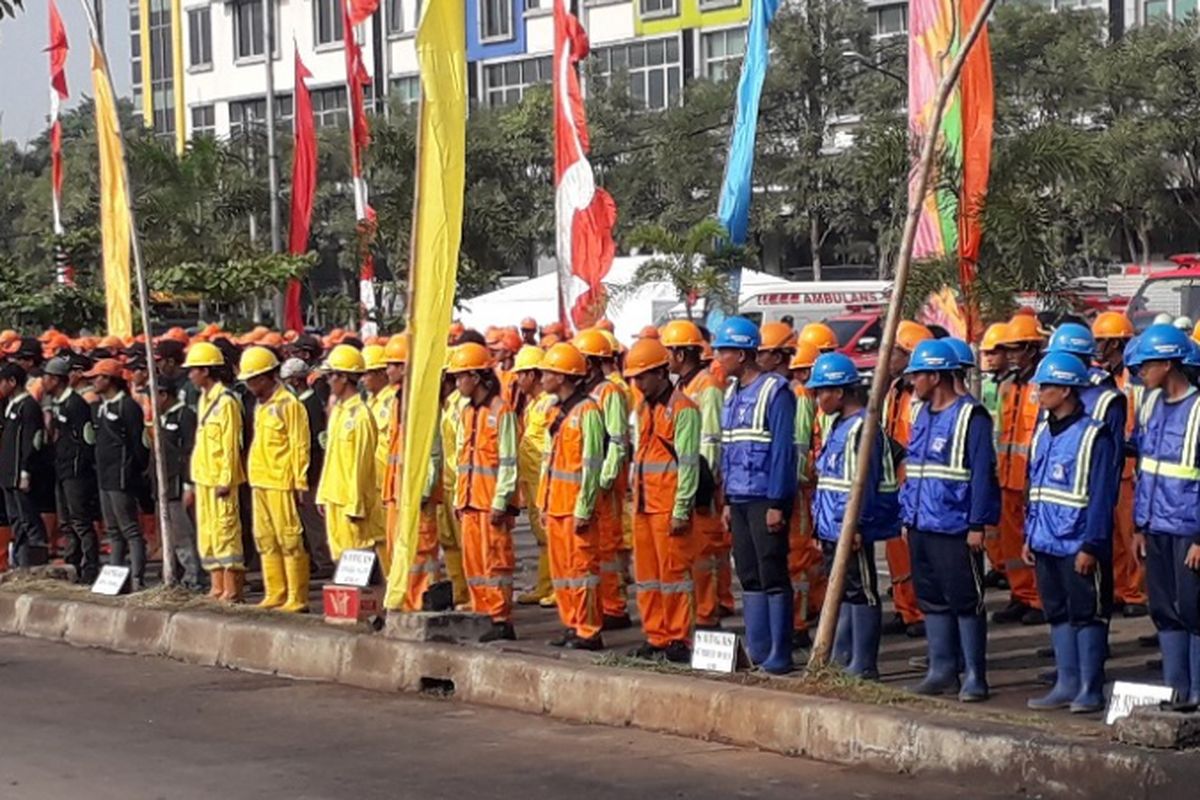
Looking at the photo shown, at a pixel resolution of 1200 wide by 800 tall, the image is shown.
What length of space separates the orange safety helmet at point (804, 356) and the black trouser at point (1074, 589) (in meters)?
4.21

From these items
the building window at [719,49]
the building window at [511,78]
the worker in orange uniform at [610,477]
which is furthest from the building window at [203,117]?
the worker in orange uniform at [610,477]

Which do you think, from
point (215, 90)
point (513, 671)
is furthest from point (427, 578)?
point (215, 90)

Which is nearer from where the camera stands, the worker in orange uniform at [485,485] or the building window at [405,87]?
the worker in orange uniform at [485,485]

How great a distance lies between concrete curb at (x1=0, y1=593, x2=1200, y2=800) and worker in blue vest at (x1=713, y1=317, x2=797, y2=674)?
93 centimetres

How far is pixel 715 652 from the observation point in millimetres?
11578

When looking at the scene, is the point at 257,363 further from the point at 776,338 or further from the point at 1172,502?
the point at 1172,502

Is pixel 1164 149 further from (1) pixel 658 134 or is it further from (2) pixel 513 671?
(2) pixel 513 671

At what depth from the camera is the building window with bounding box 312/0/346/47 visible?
59219mm

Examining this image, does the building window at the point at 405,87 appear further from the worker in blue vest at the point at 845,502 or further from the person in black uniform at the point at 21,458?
the worker in blue vest at the point at 845,502

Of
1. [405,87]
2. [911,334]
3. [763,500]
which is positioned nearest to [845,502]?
[763,500]

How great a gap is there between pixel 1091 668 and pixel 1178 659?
421 mm

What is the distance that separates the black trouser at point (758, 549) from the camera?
12023 millimetres

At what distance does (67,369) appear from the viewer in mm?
18641

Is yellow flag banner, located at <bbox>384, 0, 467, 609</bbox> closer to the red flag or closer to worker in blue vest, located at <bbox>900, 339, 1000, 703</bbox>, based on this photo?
worker in blue vest, located at <bbox>900, 339, 1000, 703</bbox>
